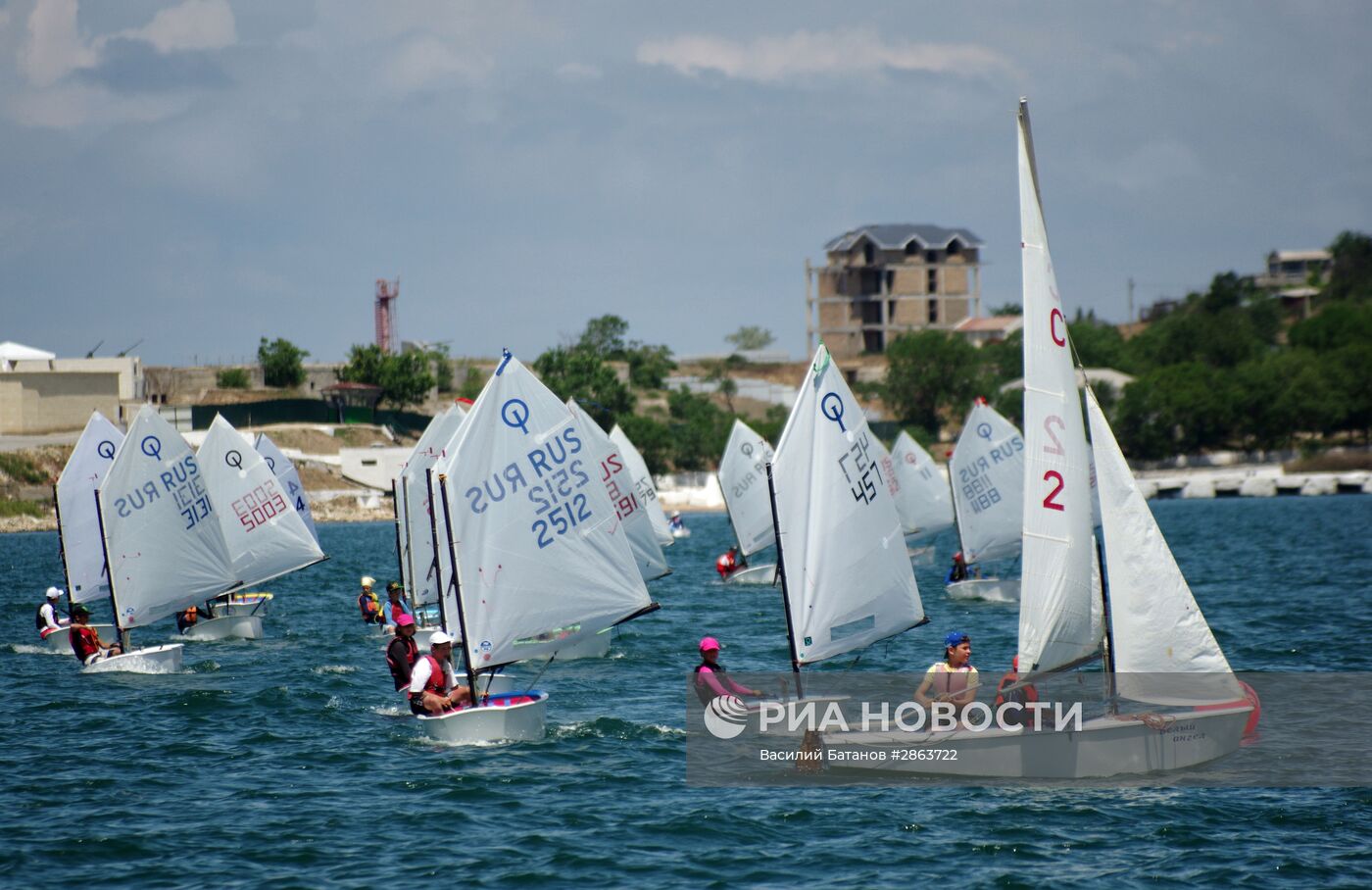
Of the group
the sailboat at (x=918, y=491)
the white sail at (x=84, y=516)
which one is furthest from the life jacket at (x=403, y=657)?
the sailboat at (x=918, y=491)

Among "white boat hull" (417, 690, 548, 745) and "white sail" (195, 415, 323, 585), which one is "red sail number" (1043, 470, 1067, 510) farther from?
"white sail" (195, 415, 323, 585)

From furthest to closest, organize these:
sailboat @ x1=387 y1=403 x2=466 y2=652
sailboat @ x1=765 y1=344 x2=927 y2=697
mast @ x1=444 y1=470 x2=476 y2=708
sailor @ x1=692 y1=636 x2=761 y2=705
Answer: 1. sailboat @ x1=387 y1=403 x2=466 y2=652
2. mast @ x1=444 y1=470 x2=476 y2=708
3. sailboat @ x1=765 y1=344 x2=927 y2=697
4. sailor @ x1=692 y1=636 x2=761 y2=705

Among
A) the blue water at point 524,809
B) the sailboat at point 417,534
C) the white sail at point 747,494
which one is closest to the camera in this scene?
the blue water at point 524,809

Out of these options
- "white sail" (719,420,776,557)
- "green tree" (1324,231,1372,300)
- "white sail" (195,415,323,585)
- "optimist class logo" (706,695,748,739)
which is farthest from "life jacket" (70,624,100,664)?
"green tree" (1324,231,1372,300)

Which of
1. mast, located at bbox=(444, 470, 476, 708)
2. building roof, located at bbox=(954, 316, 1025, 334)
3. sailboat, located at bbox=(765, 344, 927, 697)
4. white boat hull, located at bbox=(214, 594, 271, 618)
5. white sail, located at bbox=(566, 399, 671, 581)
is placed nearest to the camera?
sailboat, located at bbox=(765, 344, 927, 697)

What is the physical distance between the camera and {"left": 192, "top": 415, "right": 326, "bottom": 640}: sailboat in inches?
1533

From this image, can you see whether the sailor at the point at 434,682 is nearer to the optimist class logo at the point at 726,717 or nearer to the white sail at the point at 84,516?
the optimist class logo at the point at 726,717

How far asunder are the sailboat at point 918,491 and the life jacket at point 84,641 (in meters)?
35.8

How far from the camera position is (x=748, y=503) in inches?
2026

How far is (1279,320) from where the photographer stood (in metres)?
170

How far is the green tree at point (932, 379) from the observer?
134 m

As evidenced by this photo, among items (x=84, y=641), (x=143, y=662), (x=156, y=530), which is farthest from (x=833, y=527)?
(x=156, y=530)

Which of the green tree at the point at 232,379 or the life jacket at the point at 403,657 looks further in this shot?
the green tree at the point at 232,379

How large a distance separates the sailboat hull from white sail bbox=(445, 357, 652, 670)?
20.1ft
